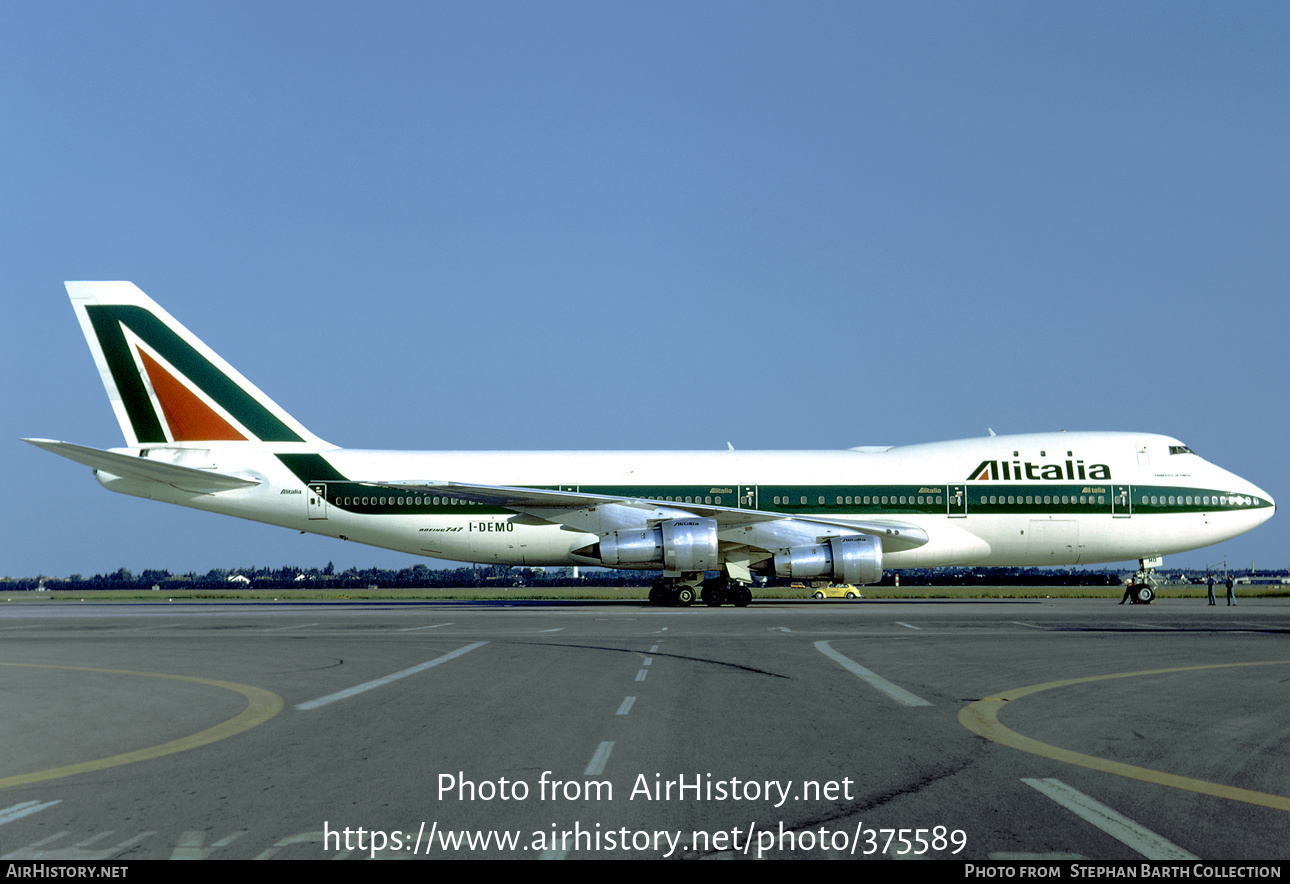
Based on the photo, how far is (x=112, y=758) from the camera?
359 inches

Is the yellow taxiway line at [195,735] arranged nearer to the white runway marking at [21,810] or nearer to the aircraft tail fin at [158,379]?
the white runway marking at [21,810]

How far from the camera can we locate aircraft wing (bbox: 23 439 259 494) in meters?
36.0

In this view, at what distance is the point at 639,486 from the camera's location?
131 ft

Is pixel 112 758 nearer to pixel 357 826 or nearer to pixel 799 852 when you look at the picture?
pixel 357 826

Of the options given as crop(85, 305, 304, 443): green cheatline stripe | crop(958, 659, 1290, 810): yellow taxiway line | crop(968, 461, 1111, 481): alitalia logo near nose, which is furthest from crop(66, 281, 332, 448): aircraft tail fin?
crop(958, 659, 1290, 810): yellow taxiway line

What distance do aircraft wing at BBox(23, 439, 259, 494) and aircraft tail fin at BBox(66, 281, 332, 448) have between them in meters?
2.13

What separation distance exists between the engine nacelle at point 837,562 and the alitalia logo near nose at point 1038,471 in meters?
6.52

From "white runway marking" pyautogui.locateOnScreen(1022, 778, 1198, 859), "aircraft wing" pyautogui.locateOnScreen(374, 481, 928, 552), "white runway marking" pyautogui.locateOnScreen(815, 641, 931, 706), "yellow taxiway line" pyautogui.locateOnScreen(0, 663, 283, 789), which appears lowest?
"white runway marking" pyautogui.locateOnScreen(815, 641, 931, 706)

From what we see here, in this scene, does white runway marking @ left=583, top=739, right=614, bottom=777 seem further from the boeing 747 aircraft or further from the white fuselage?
the white fuselage

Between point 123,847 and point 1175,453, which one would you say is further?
point 1175,453

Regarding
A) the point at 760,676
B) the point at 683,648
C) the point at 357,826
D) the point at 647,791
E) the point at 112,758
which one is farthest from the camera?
the point at 683,648

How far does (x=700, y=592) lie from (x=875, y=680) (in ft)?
83.7
